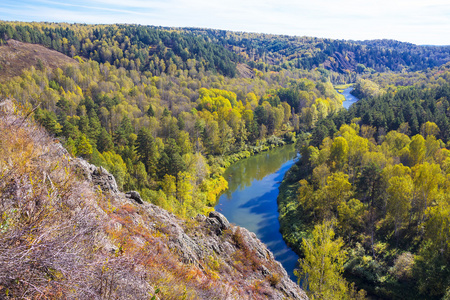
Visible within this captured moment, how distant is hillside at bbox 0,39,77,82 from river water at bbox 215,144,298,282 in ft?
223

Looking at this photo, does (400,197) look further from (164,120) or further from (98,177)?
(164,120)

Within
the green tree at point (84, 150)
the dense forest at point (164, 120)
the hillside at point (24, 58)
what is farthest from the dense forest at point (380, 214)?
the hillside at point (24, 58)

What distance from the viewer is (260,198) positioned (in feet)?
143

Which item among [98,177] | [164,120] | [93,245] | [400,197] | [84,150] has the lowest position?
[164,120]

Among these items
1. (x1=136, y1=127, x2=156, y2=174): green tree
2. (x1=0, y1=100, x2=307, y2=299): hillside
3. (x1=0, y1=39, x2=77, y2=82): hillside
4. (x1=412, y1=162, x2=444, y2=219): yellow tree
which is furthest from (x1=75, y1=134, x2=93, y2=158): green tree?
(x1=0, y1=39, x2=77, y2=82): hillside

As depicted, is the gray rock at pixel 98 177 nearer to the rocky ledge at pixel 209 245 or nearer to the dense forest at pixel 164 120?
the rocky ledge at pixel 209 245

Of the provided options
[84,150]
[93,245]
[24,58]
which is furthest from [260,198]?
[24,58]

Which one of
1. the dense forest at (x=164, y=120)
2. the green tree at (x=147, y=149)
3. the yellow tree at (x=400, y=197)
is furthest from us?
the green tree at (x=147, y=149)

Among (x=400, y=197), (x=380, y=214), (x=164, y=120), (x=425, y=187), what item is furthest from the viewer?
(x=164, y=120)

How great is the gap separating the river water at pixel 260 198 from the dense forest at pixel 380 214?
1625 mm

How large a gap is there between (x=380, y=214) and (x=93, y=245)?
32.5 meters

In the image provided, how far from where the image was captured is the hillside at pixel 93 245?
18.5 ft

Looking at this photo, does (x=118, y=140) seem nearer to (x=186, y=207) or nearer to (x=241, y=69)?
(x=186, y=207)

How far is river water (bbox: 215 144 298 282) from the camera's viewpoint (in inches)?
1261
